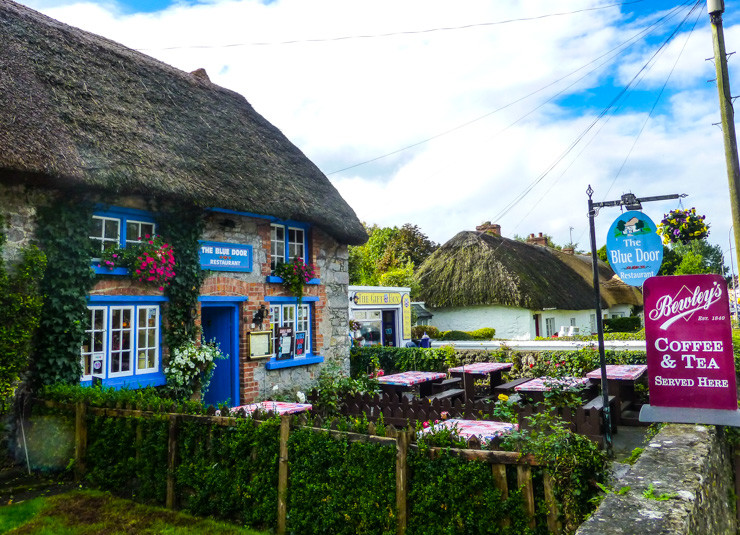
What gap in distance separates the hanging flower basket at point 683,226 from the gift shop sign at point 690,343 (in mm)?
2363

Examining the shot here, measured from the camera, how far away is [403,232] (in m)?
35.8

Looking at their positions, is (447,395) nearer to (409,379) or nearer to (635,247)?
(409,379)

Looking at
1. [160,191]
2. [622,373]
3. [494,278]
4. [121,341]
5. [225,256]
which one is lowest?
[622,373]

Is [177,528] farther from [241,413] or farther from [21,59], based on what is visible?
[21,59]

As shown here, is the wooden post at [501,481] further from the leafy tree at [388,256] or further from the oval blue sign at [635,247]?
the leafy tree at [388,256]

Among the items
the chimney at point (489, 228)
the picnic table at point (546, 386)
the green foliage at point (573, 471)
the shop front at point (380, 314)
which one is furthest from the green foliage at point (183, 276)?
the chimney at point (489, 228)

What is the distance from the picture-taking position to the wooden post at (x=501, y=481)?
3.84 m

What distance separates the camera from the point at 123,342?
7.84 metres

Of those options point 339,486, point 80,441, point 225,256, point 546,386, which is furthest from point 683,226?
point 80,441

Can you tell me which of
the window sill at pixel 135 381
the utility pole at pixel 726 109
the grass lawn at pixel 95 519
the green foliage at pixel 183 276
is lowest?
the grass lawn at pixel 95 519

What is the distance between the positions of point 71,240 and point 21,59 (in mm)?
3239

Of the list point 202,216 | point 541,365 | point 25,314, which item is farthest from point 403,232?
point 25,314

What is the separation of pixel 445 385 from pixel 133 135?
25.4 feet

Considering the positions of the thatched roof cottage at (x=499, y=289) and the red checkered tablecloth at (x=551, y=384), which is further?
the thatched roof cottage at (x=499, y=289)
